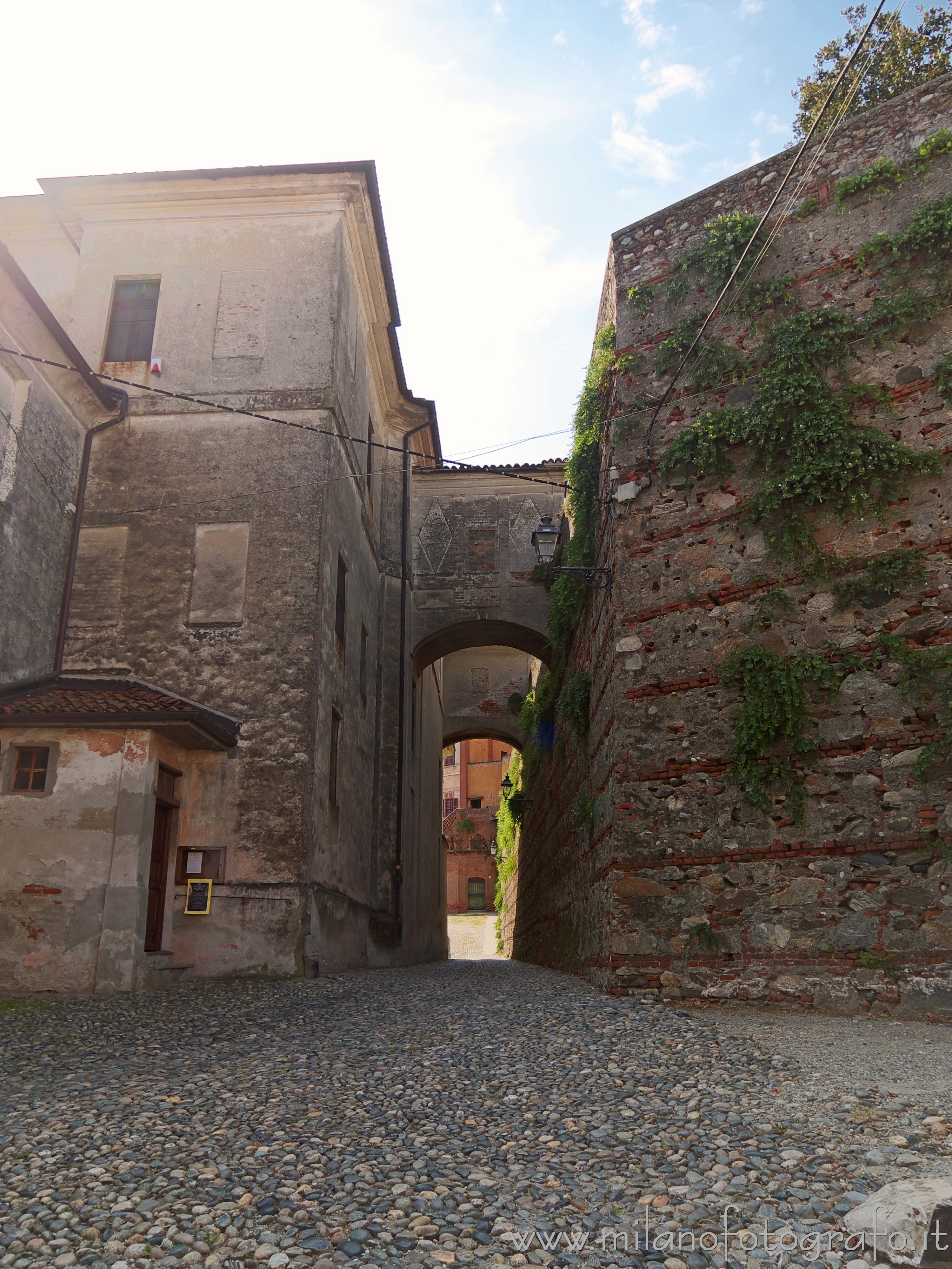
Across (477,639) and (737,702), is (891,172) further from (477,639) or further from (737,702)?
(477,639)

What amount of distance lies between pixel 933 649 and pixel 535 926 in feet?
38.3

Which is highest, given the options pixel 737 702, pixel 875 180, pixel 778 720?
pixel 875 180

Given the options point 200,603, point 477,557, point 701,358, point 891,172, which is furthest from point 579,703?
point 477,557

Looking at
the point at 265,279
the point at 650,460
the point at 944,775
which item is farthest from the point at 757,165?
the point at 265,279

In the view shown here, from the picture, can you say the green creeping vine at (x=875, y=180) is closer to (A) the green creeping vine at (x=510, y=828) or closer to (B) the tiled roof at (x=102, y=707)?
(B) the tiled roof at (x=102, y=707)

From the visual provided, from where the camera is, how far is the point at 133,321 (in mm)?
12156

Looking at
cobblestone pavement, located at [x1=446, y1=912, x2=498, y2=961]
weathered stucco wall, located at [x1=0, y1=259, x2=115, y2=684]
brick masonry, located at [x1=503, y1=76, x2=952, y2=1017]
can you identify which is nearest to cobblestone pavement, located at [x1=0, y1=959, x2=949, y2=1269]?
brick masonry, located at [x1=503, y1=76, x2=952, y2=1017]

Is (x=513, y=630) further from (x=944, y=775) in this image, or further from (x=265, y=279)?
(x=944, y=775)

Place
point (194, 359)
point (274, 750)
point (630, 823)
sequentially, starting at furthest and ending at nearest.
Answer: point (194, 359)
point (274, 750)
point (630, 823)

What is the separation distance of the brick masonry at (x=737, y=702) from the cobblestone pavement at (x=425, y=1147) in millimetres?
908

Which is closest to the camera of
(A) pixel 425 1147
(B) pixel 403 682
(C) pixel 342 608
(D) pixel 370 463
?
(A) pixel 425 1147

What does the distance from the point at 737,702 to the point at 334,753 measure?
6091 mm

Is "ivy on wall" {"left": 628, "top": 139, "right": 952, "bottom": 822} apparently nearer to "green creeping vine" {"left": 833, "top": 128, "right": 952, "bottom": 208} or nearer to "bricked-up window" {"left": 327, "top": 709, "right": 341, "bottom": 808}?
"green creeping vine" {"left": 833, "top": 128, "right": 952, "bottom": 208}

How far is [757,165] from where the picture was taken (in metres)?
8.25
